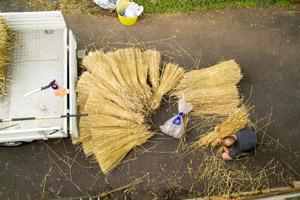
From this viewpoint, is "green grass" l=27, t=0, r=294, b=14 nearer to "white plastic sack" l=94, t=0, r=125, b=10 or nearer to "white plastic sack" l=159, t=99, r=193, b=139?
"white plastic sack" l=94, t=0, r=125, b=10

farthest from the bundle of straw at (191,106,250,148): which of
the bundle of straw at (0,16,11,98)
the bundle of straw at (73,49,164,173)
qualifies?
the bundle of straw at (0,16,11,98)

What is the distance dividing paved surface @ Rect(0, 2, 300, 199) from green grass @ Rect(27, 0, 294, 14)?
0.11 metres

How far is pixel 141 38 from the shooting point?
13.8 feet

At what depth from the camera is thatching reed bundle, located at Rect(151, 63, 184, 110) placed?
3.64 meters

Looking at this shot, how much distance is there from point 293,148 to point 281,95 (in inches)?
33.9

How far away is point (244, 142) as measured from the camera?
335 cm

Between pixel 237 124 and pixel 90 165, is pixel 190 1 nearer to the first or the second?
pixel 237 124

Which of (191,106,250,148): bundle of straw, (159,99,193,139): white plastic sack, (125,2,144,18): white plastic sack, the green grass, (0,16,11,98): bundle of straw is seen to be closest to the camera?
(0,16,11,98): bundle of straw

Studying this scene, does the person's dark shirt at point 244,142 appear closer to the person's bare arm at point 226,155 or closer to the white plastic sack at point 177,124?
the person's bare arm at point 226,155

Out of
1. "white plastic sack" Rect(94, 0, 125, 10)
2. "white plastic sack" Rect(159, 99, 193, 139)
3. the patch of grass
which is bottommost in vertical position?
"white plastic sack" Rect(159, 99, 193, 139)

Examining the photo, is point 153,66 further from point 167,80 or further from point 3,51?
point 3,51

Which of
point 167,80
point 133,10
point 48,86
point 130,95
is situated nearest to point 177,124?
point 167,80

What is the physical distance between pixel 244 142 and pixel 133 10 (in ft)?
8.81

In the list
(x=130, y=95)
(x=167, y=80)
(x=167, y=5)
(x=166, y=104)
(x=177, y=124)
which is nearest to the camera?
(x=130, y=95)
